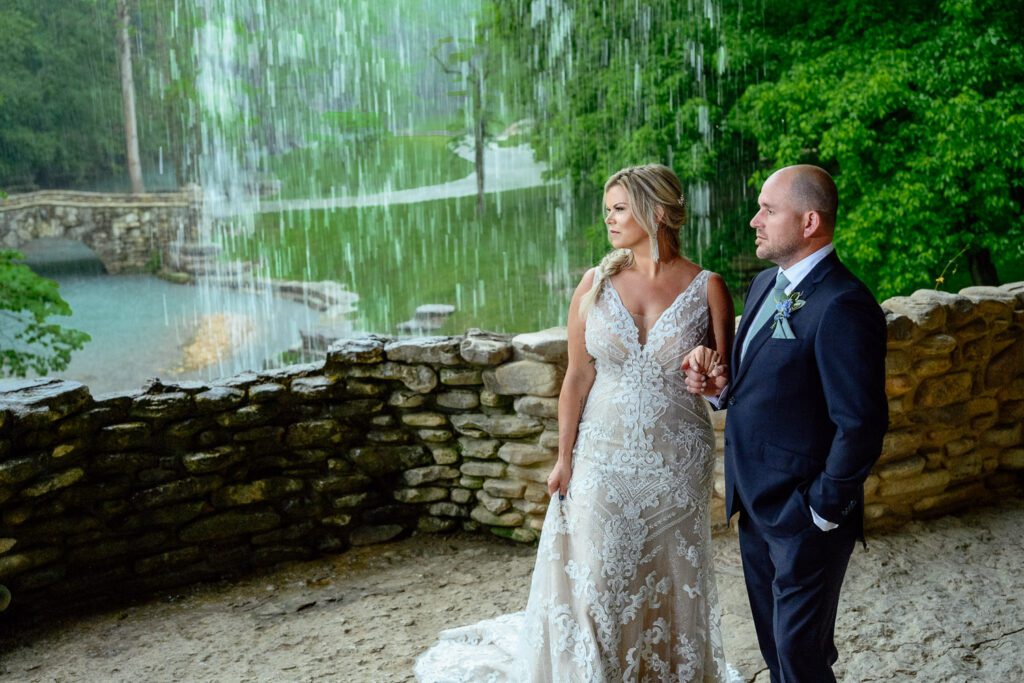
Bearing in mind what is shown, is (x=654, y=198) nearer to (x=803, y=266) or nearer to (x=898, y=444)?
(x=803, y=266)

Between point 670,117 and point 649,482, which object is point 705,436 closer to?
point 649,482

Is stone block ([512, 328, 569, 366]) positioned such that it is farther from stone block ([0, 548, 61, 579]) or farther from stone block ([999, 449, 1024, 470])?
stone block ([999, 449, 1024, 470])

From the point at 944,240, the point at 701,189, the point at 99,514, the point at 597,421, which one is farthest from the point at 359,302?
the point at 597,421

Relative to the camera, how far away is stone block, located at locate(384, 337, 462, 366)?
4.27 metres

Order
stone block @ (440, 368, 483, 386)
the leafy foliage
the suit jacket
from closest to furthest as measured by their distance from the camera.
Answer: the suit jacket, stone block @ (440, 368, 483, 386), the leafy foliage

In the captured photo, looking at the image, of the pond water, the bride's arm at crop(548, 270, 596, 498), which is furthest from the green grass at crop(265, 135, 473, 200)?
the bride's arm at crop(548, 270, 596, 498)

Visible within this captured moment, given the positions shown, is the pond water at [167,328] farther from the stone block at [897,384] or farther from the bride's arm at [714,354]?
the bride's arm at [714,354]

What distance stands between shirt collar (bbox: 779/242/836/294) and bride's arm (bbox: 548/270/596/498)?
69cm

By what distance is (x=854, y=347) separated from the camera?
6.77 feet

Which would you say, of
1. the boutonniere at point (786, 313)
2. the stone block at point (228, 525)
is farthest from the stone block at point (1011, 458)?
the stone block at point (228, 525)

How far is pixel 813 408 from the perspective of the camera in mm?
2176

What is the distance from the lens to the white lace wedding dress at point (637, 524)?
2.64 meters

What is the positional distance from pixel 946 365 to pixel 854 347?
8.13ft

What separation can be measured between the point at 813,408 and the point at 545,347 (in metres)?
1.95
